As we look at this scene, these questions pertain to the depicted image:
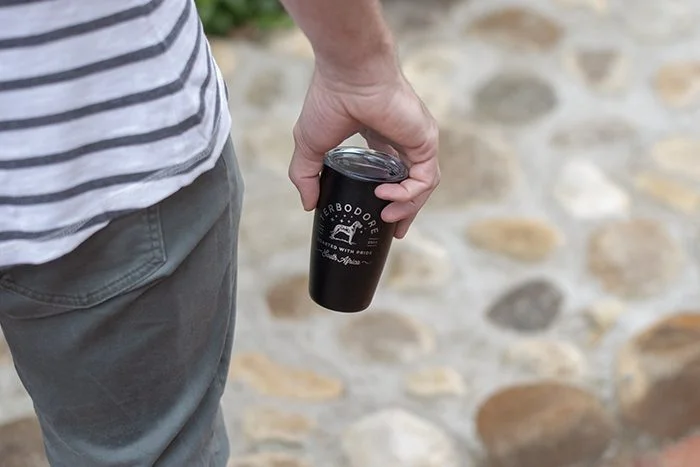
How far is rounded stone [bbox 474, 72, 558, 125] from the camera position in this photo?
7.91 ft

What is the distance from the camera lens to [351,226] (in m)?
0.95

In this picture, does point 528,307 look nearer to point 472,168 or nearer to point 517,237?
point 517,237

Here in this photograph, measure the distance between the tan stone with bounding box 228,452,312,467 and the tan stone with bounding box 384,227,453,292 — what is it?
463 millimetres

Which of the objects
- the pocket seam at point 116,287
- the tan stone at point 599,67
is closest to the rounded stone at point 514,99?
the tan stone at point 599,67

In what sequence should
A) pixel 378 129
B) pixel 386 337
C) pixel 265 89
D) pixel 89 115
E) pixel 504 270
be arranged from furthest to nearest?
pixel 265 89
pixel 504 270
pixel 386 337
pixel 378 129
pixel 89 115

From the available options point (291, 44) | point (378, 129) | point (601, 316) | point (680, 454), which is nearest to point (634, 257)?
point (601, 316)

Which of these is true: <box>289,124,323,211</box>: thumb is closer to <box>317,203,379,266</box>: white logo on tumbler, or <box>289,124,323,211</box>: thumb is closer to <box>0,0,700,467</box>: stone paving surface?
<box>317,203,379,266</box>: white logo on tumbler

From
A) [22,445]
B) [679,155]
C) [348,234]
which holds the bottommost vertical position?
[679,155]

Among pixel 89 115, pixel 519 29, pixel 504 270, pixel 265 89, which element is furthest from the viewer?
→ pixel 519 29

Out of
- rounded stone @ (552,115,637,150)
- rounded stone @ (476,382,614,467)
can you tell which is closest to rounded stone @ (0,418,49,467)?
rounded stone @ (476,382,614,467)

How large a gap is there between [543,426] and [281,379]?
44 centimetres

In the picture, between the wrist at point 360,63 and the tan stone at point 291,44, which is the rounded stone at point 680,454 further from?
the tan stone at point 291,44

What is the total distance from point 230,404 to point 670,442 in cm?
72

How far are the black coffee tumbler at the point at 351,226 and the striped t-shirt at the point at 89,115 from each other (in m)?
0.19
